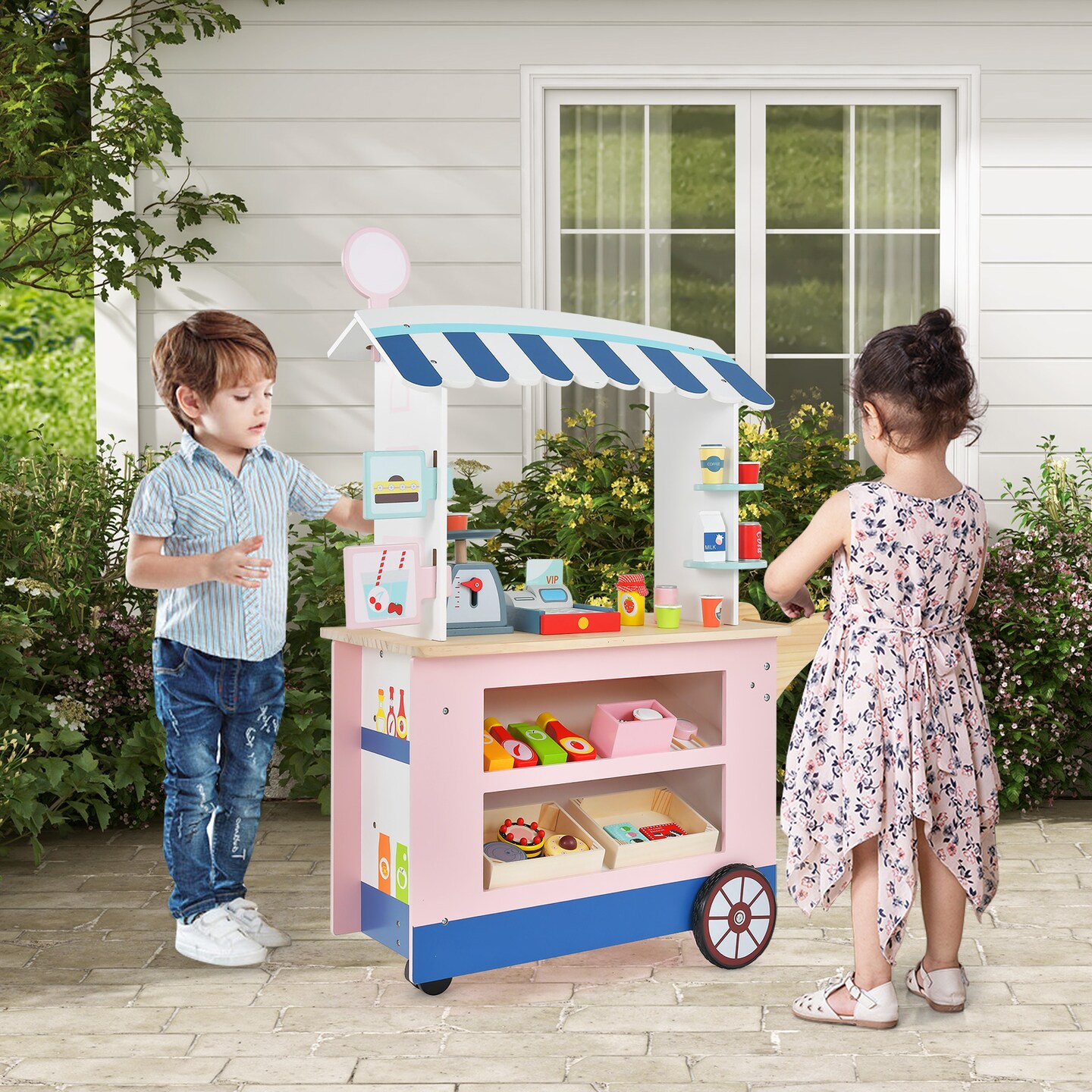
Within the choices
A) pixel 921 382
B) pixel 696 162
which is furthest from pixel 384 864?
pixel 696 162

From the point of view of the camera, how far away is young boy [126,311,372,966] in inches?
128

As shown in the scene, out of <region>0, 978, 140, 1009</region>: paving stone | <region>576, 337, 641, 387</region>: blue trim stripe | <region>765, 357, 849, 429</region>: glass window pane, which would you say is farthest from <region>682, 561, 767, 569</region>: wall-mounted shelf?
<region>765, 357, 849, 429</region>: glass window pane

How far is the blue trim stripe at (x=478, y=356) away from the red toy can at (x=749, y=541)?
2.76 ft

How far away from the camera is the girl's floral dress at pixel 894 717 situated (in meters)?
2.86

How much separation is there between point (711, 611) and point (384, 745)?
927 millimetres

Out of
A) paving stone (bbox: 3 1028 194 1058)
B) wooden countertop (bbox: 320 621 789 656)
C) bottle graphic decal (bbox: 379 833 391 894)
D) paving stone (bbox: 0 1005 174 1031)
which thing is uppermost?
wooden countertop (bbox: 320 621 789 656)

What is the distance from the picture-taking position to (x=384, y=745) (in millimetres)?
3166

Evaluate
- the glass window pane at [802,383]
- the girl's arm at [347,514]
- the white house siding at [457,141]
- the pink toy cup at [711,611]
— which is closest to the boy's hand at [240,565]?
the girl's arm at [347,514]

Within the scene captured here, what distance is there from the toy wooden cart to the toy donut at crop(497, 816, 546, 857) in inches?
2.1

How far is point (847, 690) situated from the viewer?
2.91 meters

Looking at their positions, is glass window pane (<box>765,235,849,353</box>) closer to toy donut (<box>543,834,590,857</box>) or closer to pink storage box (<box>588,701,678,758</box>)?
pink storage box (<box>588,701,678,758</box>)

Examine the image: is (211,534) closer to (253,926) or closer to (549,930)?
(253,926)

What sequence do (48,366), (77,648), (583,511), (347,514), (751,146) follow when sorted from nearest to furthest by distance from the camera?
(347,514) < (77,648) < (583,511) < (751,146) < (48,366)

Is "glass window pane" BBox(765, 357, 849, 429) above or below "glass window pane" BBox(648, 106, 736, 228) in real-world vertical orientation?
below
